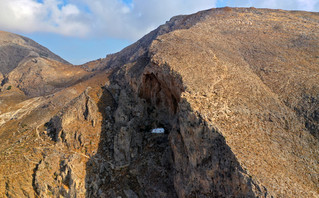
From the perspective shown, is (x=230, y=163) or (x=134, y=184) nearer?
(x=230, y=163)

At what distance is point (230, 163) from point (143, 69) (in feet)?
60.2

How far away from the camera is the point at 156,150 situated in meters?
24.0

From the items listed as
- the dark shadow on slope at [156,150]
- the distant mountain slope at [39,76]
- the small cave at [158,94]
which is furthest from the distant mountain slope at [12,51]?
the small cave at [158,94]

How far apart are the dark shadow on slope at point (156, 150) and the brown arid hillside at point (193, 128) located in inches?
4.2

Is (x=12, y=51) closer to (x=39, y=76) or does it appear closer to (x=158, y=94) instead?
(x=39, y=76)

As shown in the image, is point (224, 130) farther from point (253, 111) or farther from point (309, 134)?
point (309, 134)

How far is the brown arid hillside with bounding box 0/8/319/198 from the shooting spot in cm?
1538

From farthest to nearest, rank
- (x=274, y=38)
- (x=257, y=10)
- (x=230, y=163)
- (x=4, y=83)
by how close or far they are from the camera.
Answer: (x=4, y=83), (x=257, y=10), (x=274, y=38), (x=230, y=163)

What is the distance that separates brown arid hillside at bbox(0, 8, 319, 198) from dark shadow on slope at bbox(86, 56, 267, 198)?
0.35 feet

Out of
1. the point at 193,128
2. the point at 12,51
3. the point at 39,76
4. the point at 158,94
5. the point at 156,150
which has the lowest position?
the point at 156,150

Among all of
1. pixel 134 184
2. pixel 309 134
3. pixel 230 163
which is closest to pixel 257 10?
pixel 309 134

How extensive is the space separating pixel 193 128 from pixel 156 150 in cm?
834

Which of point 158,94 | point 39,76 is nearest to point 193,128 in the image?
point 158,94

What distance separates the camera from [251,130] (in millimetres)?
16891
